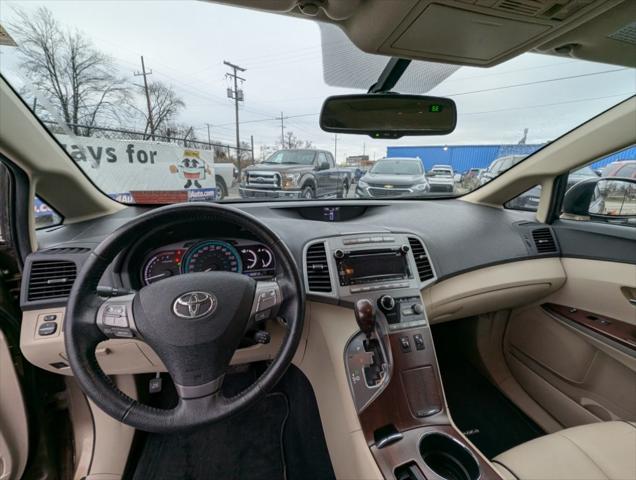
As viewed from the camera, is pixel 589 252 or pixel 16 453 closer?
pixel 16 453

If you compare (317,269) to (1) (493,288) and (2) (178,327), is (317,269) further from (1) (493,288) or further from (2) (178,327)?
(1) (493,288)

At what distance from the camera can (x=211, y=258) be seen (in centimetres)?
146

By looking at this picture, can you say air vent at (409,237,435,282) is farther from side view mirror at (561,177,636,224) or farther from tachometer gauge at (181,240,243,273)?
side view mirror at (561,177,636,224)

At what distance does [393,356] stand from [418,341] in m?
0.17

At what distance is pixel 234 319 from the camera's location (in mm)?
1043

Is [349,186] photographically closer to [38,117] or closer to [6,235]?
[38,117]

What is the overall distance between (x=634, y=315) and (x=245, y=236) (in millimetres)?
2177

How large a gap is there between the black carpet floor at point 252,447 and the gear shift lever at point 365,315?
91 cm

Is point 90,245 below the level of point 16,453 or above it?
above

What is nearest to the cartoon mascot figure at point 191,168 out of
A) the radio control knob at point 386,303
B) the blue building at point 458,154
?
the radio control knob at point 386,303

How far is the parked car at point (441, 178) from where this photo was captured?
9.16 ft

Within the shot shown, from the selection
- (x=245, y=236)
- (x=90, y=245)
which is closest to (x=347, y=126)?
(x=245, y=236)

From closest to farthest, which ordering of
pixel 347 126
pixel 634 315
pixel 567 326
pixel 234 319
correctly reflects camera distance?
pixel 234 319 < pixel 634 315 < pixel 347 126 < pixel 567 326

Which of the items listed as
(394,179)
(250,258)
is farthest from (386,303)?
(394,179)
